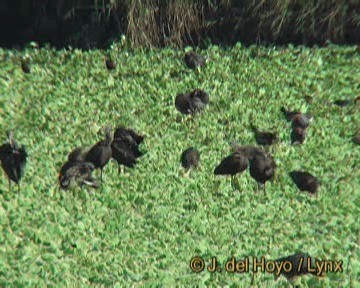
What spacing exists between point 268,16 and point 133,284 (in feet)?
10.9

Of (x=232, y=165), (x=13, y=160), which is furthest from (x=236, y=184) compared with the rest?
(x=13, y=160)

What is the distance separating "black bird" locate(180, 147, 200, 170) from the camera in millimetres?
5062

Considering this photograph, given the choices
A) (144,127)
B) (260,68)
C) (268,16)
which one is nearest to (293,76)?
(260,68)

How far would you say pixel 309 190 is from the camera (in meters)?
4.84

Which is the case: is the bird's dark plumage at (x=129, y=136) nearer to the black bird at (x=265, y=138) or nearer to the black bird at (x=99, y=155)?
the black bird at (x=99, y=155)

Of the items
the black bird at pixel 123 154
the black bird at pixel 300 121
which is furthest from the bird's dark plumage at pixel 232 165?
the black bird at pixel 300 121

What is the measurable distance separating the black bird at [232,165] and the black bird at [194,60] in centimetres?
145

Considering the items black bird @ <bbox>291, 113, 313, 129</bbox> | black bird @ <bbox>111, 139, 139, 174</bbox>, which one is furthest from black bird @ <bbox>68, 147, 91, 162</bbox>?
black bird @ <bbox>291, 113, 313, 129</bbox>

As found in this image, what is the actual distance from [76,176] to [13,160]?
43 cm

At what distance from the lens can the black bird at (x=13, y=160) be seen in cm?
489

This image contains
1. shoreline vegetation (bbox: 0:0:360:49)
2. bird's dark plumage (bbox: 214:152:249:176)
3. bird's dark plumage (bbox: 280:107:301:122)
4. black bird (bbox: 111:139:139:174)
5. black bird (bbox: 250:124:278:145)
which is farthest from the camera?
shoreline vegetation (bbox: 0:0:360:49)

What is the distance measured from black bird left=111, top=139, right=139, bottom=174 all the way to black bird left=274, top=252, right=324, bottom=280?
130cm

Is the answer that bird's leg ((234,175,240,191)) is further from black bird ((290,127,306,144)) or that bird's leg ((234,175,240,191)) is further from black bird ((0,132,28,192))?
black bird ((0,132,28,192))

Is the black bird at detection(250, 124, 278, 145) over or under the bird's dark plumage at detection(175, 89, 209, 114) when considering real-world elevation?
under
